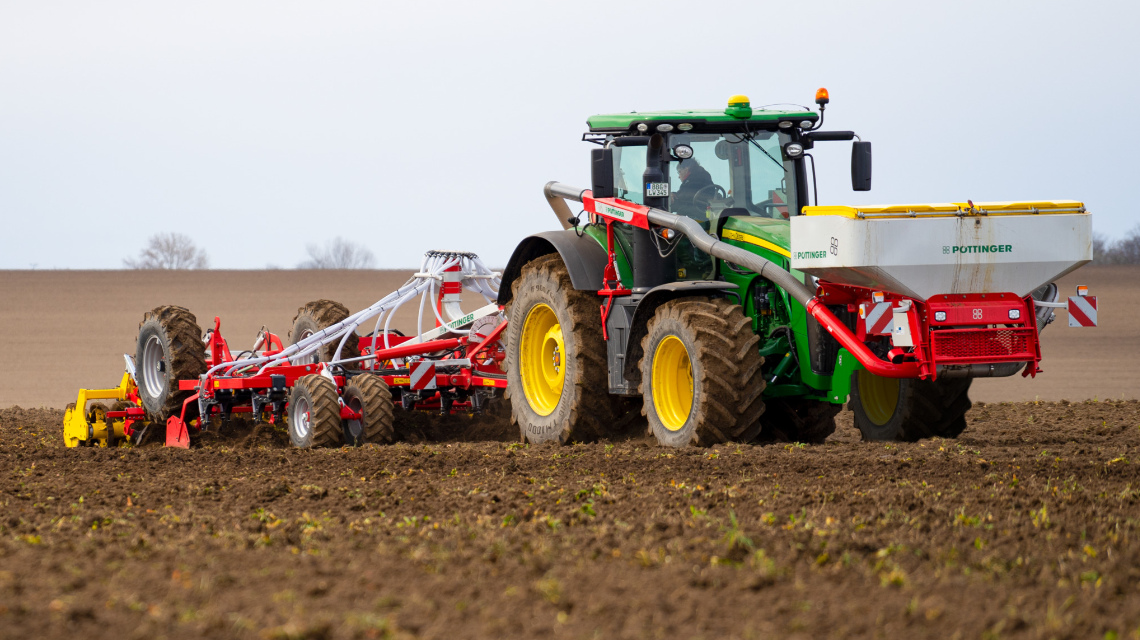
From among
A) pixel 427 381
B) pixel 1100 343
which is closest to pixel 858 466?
pixel 427 381

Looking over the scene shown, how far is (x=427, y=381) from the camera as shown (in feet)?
38.2

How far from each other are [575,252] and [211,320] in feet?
75.3

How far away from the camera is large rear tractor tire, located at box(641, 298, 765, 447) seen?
857cm

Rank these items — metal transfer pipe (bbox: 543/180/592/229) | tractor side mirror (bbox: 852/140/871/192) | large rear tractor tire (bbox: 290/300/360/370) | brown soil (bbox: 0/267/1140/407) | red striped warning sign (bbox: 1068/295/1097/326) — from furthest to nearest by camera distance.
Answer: brown soil (bbox: 0/267/1140/407), large rear tractor tire (bbox: 290/300/360/370), metal transfer pipe (bbox: 543/180/592/229), tractor side mirror (bbox: 852/140/871/192), red striped warning sign (bbox: 1068/295/1097/326)

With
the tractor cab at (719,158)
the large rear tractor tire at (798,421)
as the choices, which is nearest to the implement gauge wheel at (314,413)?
the tractor cab at (719,158)

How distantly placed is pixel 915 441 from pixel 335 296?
87.4 ft

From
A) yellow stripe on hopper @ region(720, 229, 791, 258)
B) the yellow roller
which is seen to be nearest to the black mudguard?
yellow stripe on hopper @ region(720, 229, 791, 258)

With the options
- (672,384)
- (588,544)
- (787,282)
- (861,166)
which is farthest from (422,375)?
(588,544)

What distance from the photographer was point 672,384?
934 centimetres

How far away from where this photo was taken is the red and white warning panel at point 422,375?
1157 centimetres

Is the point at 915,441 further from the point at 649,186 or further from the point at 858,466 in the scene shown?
the point at 649,186

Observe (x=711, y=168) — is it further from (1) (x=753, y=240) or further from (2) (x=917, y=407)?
(2) (x=917, y=407)

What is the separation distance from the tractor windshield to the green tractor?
0.01 m

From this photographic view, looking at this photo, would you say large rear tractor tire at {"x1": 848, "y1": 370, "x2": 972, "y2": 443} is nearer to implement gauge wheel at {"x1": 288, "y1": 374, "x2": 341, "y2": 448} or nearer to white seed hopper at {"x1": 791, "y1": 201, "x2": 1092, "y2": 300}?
white seed hopper at {"x1": 791, "y1": 201, "x2": 1092, "y2": 300}
